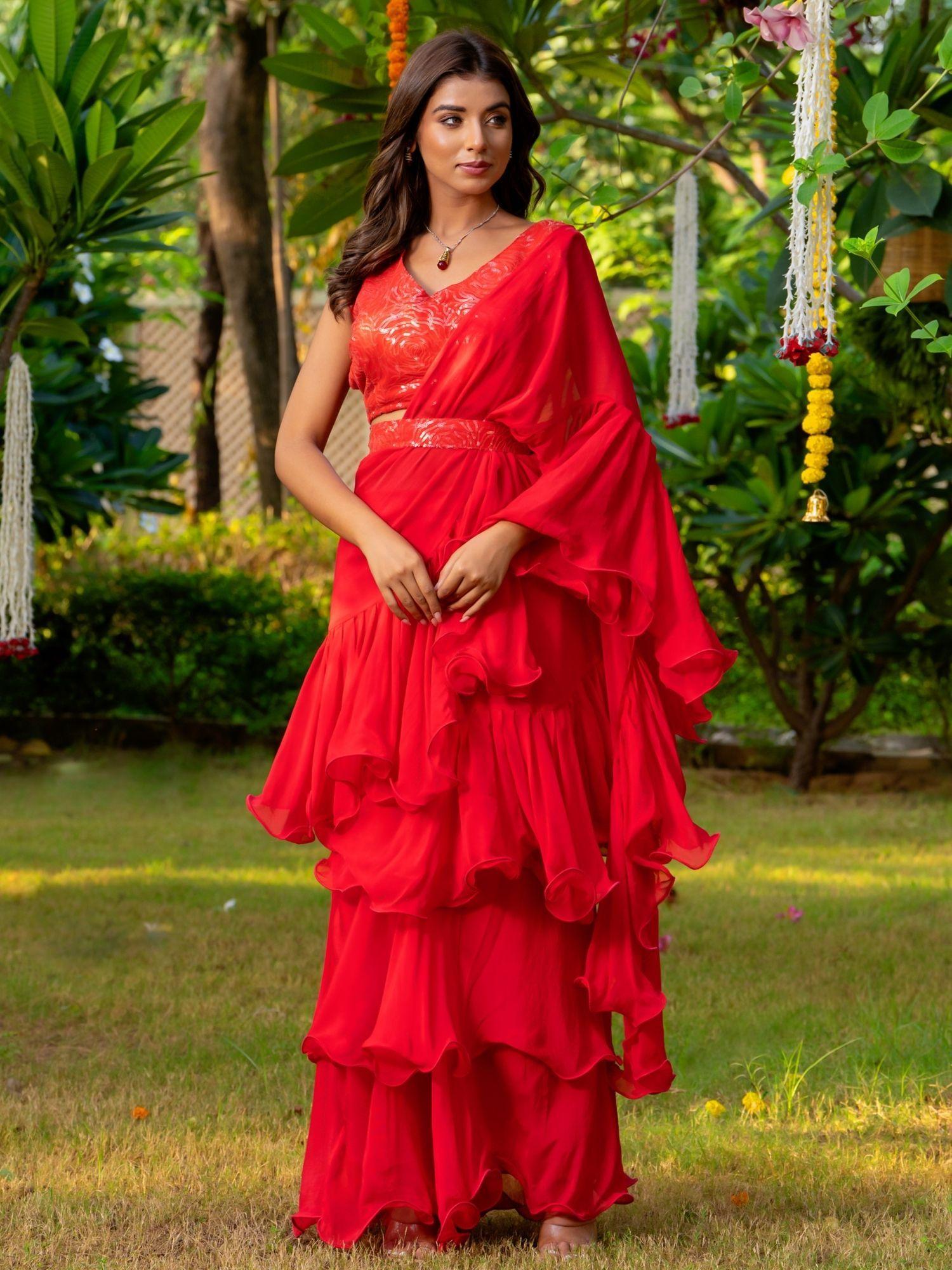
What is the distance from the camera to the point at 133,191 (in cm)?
382

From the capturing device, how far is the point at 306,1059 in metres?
3.56

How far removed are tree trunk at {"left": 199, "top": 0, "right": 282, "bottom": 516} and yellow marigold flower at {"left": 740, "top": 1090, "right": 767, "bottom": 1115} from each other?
664 centimetres

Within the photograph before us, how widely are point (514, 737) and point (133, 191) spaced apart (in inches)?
82.4

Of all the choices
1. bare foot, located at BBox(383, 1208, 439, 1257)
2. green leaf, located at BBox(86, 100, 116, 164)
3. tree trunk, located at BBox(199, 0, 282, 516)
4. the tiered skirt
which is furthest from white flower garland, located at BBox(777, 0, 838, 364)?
tree trunk, located at BBox(199, 0, 282, 516)

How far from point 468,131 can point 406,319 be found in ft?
1.00

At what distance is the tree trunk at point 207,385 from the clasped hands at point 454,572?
865cm

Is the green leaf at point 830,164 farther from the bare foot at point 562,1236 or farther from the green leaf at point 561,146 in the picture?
the bare foot at point 562,1236

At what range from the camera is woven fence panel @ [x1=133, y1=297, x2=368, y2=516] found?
1362 centimetres

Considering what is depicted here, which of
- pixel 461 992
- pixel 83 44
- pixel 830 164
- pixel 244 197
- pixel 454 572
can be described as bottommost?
pixel 461 992

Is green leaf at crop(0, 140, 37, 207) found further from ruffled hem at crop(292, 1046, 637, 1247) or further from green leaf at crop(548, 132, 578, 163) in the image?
ruffled hem at crop(292, 1046, 637, 1247)

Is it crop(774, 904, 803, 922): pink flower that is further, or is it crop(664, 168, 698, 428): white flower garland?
crop(774, 904, 803, 922): pink flower

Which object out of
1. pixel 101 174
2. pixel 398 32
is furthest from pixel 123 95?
pixel 398 32

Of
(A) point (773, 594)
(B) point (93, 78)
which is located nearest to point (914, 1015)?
(B) point (93, 78)

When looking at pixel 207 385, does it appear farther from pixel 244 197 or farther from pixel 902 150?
pixel 902 150
